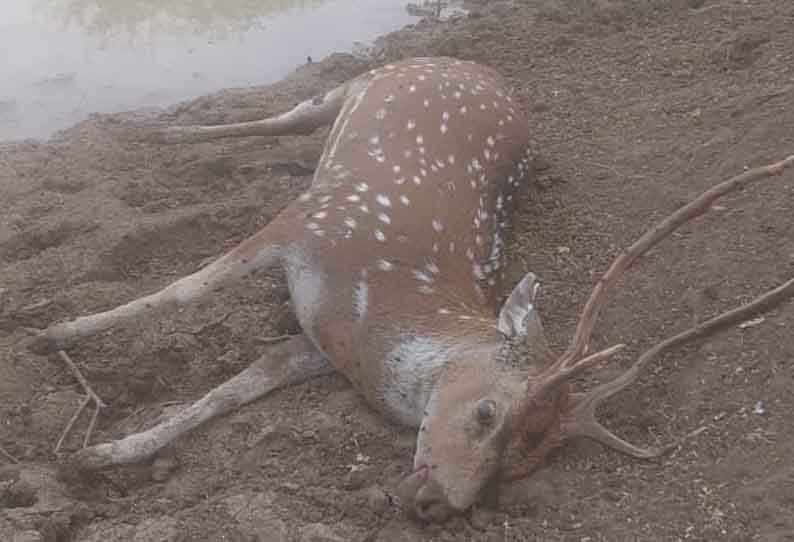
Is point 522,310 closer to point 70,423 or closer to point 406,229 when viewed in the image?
point 406,229

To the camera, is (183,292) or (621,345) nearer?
(621,345)

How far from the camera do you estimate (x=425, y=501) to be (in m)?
3.71

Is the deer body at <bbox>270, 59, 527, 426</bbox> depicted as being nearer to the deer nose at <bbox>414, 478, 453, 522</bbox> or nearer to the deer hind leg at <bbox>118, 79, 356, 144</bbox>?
the deer nose at <bbox>414, 478, 453, 522</bbox>

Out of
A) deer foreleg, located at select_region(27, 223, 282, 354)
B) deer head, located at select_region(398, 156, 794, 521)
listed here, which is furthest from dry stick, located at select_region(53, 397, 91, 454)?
deer head, located at select_region(398, 156, 794, 521)

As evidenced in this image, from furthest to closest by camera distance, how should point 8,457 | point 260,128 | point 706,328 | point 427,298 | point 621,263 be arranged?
point 260,128 → point 427,298 → point 8,457 → point 621,263 → point 706,328

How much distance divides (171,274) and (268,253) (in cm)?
92

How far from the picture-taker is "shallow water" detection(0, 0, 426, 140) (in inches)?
316

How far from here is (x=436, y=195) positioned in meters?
5.11

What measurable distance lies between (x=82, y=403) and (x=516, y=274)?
7.29 feet

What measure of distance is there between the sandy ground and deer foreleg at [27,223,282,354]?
0.33 feet

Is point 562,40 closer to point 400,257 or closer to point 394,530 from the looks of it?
point 400,257

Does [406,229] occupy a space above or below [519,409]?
above

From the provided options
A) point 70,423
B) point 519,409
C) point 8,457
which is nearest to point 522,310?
point 519,409

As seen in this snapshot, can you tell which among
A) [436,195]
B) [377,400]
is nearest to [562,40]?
[436,195]
